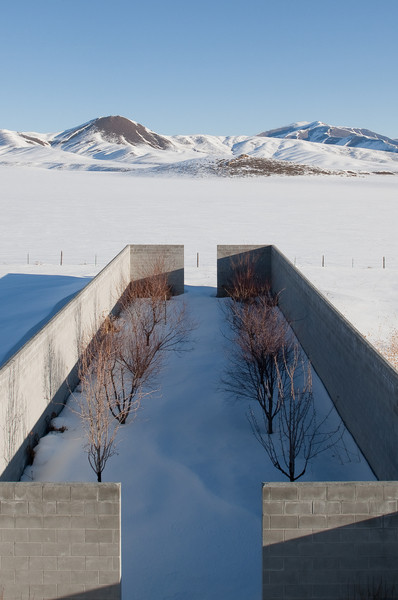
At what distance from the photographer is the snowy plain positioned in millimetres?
8531

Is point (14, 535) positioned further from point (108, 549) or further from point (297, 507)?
point (297, 507)

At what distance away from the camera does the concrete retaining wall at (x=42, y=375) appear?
937 cm

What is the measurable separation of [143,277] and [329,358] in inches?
553

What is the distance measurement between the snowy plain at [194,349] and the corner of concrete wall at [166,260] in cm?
103

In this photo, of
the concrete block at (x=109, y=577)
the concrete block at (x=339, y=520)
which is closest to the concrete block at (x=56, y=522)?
the concrete block at (x=109, y=577)

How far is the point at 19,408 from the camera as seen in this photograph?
32.6ft

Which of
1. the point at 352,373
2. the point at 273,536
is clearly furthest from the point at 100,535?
the point at 352,373

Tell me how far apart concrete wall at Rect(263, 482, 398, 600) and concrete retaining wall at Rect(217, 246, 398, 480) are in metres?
2.13

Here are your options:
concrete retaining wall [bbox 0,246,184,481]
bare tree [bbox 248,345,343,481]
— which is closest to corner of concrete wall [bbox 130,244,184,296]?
concrete retaining wall [bbox 0,246,184,481]

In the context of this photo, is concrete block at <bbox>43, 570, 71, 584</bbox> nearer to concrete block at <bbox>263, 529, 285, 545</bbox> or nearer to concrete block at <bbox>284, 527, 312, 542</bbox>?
concrete block at <bbox>263, 529, 285, 545</bbox>

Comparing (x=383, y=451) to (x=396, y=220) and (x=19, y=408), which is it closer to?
(x=19, y=408)

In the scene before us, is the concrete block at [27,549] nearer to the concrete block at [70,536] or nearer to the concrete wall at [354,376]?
the concrete block at [70,536]

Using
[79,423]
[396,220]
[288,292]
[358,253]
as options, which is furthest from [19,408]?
[396,220]

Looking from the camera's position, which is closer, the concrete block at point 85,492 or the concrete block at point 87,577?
the concrete block at point 85,492
